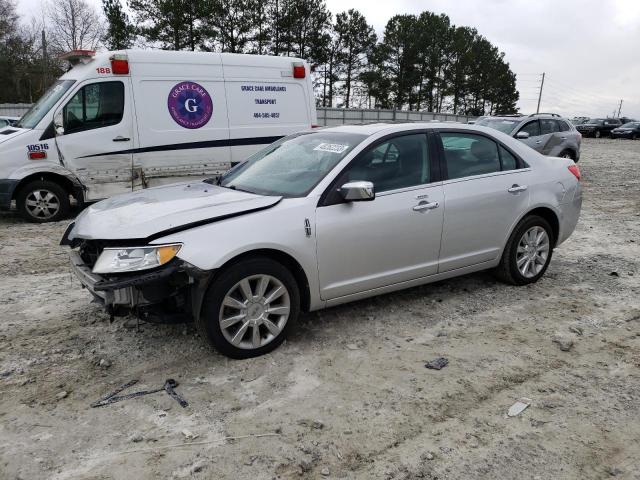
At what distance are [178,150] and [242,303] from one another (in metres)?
5.47

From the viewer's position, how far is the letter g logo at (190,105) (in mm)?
8289

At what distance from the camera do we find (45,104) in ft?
26.4

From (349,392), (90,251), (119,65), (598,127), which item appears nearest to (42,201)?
(119,65)

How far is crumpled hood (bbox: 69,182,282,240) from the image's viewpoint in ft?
11.4

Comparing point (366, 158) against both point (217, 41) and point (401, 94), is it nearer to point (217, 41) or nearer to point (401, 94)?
point (217, 41)

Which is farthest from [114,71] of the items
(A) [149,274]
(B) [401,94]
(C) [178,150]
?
(B) [401,94]

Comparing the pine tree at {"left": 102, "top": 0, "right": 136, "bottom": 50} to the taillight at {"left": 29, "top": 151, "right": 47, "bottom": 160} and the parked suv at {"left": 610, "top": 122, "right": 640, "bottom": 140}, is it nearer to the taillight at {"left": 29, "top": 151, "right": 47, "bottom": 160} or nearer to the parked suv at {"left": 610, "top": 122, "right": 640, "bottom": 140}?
the taillight at {"left": 29, "top": 151, "right": 47, "bottom": 160}

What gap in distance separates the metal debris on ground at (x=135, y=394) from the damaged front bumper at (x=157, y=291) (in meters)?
0.41

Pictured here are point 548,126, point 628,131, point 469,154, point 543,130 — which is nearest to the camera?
point 469,154

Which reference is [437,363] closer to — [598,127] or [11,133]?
[11,133]

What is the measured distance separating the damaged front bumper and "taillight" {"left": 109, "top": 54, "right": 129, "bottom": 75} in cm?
533

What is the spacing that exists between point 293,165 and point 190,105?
460 centimetres

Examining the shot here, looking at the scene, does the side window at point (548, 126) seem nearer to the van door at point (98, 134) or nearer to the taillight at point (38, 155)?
the van door at point (98, 134)

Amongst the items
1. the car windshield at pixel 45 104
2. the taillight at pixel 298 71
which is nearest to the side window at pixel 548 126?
the taillight at pixel 298 71
